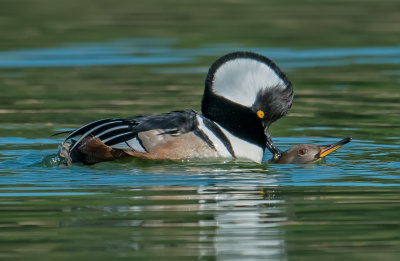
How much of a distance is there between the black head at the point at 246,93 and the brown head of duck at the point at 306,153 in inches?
20.7

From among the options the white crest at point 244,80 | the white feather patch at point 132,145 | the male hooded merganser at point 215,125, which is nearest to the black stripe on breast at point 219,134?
the male hooded merganser at point 215,125

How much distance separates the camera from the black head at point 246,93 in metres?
11.3

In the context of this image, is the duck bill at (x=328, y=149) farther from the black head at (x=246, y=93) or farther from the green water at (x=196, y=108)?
the black head at (x=246, y=93)

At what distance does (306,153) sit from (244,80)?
46.5 inches

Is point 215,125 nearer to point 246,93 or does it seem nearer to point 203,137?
point 203,137

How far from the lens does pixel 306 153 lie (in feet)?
39.0

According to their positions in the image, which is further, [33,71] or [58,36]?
[58,36]

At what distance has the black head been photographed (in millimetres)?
11320

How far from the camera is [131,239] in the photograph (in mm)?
8188

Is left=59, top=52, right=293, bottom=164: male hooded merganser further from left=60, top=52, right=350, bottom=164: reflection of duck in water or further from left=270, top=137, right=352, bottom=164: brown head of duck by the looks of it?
left=270, top=137, right=352, bottom=164: brown head of duck

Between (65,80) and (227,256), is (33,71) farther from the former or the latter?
(227,256)

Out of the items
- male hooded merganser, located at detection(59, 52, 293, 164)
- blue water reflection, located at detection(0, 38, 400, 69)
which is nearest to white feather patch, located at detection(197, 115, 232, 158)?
male hooded merganser, located at detection(59, 52, 293, 164)

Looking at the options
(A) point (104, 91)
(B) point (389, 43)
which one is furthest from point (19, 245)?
(B) point (389, 43)

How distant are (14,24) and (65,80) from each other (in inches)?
307
